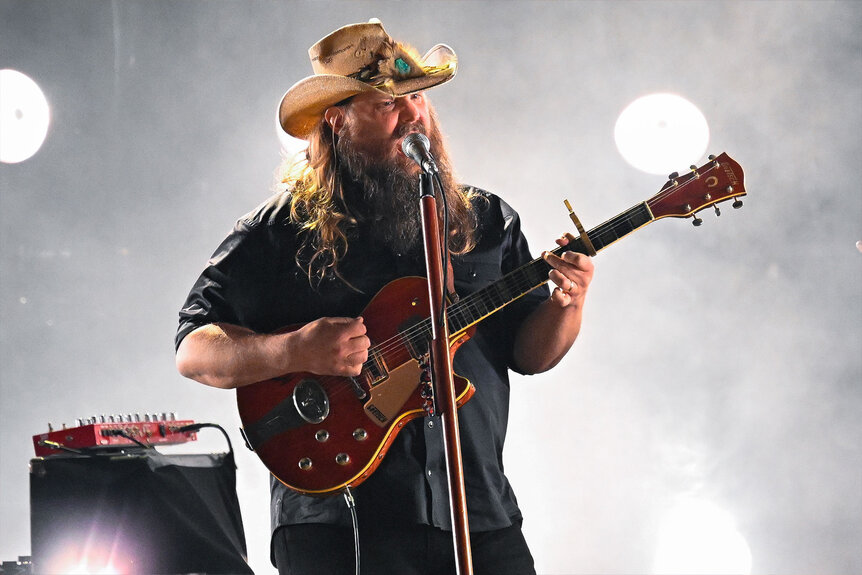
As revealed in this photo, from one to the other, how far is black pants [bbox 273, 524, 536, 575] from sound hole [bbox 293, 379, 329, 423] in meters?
0.27

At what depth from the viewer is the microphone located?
181 cm

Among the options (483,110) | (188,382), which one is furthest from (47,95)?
(483,110)

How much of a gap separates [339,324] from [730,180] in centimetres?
116

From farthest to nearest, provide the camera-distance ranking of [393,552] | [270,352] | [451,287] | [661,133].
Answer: [661,133], [451,287], [270,352], [393,552]

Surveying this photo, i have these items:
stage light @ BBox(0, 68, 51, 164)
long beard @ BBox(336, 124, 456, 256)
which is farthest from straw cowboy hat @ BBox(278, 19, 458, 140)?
stage light @ BBox(0, 68, 51, 164)

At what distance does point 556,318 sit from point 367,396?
0.53m

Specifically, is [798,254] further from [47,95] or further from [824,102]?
[47,95]

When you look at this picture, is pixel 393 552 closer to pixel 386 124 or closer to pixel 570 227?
pixel 386 124

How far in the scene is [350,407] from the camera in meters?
2.21

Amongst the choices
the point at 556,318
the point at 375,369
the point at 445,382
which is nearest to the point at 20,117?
the point at 375,369

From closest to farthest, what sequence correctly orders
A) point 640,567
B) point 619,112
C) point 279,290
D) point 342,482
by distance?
point 342,482 → point 279,290 → point 640,567 → point 619,112

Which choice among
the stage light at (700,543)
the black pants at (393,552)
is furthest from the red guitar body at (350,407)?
the stage light at (700,543)

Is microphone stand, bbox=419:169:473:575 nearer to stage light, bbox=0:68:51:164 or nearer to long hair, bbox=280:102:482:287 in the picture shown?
long hair, bbox=280:102:482:287

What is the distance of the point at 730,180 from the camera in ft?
8.04
